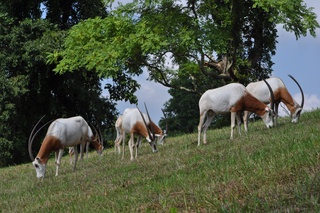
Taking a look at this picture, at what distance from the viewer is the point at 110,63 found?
89.4ft

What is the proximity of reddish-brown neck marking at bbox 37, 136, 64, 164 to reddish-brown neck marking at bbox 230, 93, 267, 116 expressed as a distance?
17.1 ft

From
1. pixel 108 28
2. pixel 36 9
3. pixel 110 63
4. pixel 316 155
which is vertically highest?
pixel 36 9

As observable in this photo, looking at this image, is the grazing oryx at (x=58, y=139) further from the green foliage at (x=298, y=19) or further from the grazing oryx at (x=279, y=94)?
the green foliage at (x=298, y=19)

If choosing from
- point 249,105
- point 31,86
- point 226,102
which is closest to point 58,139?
point 226,102

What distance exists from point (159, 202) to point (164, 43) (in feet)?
63.6

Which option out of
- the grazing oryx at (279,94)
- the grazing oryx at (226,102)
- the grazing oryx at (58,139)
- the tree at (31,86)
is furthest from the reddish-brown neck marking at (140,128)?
the tree at (31,86)

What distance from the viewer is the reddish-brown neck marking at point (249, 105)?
618 inches

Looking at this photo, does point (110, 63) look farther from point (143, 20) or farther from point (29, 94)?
point (29, 94)

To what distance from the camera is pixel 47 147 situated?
49.4 ft

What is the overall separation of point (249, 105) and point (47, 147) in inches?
242

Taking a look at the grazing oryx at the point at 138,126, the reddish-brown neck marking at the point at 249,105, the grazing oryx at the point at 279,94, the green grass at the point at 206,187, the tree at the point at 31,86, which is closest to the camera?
the green grass at the point at 206,187

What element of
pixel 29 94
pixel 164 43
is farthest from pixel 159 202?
pixel 29 94

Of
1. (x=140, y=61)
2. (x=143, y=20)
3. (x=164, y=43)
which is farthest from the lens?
(x=140, y=61)

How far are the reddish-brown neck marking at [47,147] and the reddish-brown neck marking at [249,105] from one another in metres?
5.22
